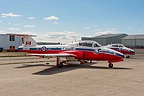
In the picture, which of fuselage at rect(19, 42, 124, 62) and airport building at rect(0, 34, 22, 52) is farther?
airport building at rect(0, 34, 22, 52)

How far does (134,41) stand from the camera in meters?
111

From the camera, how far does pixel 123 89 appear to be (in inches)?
353

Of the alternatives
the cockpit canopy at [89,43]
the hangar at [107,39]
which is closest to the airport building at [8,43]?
the cockpit canopy at [89,43]

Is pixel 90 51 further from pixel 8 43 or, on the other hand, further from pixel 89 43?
pixel 8 43

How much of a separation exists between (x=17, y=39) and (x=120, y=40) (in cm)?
6904

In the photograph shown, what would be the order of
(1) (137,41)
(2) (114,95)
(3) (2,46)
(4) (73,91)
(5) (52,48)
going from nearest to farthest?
(2) (114,95) < (4) (73,91) < (5) (52,48) < (3) (2,46) < (1) (137,41)

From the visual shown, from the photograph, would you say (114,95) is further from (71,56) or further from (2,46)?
(2,46)

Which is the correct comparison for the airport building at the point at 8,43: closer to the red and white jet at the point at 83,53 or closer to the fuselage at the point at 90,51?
the red and white jet at the point at 83,53

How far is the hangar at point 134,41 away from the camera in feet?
351

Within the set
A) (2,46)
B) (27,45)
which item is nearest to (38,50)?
(27,45)

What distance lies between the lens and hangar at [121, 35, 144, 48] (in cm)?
10688

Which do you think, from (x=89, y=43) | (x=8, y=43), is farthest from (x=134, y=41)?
(x=89, y=43)

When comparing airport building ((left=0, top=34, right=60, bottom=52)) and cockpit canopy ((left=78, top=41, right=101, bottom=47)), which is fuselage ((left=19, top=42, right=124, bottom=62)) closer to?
cockpit canopy ((left=78, top=41, right=101, bottom=47))

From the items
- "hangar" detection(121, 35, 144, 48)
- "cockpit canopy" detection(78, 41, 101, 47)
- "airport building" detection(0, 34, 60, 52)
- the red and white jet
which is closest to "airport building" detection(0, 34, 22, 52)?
"airport building" detection(0, 34, 60, 52)
